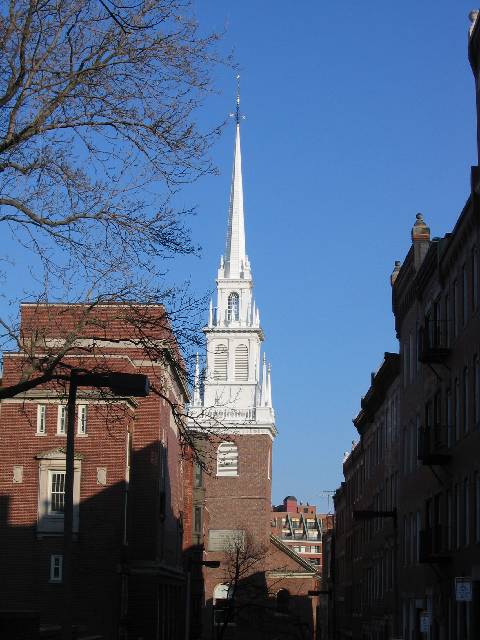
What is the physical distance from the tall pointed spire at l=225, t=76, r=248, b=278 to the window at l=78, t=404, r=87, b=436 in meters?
60.8

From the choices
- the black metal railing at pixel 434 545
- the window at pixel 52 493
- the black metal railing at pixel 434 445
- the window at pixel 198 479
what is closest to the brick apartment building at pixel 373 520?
the black metal railing at pixel 434 545

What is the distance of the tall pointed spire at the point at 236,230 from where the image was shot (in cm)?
11119

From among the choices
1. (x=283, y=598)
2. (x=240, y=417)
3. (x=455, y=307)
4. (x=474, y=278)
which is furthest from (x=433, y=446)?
(x=283, y=598)

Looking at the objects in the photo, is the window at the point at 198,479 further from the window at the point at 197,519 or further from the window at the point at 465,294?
the window at the point at 465,294

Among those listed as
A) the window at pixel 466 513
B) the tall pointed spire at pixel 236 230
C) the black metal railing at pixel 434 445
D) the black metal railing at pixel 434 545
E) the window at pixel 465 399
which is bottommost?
the black metal railing at pixel 434 545

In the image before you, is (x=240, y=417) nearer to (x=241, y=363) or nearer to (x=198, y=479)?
(x=241, y=363)

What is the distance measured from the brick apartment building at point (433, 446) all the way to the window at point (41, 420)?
539 inches

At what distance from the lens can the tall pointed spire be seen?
111188mm

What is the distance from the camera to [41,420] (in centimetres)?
5034

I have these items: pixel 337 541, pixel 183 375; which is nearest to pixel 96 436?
pixel 183 375

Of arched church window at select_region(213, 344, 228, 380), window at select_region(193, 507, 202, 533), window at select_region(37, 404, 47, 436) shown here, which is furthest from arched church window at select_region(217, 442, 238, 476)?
window at select_region(37, 404, 47, 436)

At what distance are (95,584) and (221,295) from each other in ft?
212

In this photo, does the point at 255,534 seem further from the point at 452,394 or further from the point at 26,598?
the point at 452,394

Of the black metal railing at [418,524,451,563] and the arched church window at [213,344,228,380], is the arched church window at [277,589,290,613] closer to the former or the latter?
the arched church window at [213,344,228,380]
